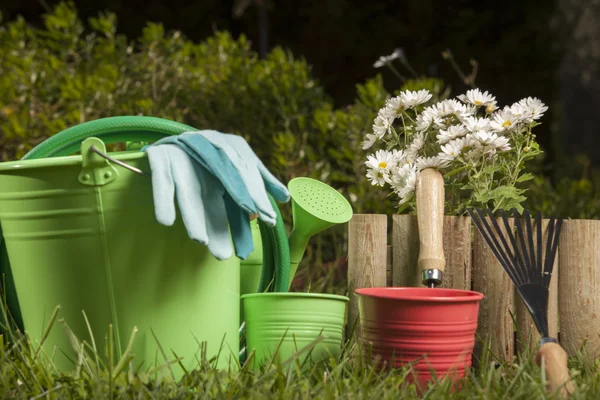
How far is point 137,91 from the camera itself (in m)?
3.93

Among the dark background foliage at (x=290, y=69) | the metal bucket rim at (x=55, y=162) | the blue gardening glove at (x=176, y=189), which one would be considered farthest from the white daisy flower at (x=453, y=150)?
the dark background foliage at (x=290, y=69)

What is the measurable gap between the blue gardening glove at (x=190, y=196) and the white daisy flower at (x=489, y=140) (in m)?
0.74

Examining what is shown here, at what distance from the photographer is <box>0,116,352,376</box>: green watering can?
1715 mm

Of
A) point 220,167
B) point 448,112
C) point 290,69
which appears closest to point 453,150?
point 448,112

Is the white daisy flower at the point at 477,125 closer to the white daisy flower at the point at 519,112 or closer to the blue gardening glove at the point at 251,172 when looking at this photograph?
the white daisy flower at the point at 519,112

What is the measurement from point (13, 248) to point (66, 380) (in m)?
0.40

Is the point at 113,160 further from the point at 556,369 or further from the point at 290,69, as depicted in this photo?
the point at 290,69

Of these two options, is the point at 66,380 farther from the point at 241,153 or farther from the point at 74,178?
the point at 241,153

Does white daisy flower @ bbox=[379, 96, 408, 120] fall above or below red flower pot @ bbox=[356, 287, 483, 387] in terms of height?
above

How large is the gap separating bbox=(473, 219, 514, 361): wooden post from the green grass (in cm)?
17

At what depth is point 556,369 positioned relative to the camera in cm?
155

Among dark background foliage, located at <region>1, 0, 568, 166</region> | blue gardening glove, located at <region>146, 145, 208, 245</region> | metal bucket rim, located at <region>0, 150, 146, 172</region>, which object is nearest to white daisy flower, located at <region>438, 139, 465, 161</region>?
blue gardening glove, located at <region>146, 145, 208, 245</region>

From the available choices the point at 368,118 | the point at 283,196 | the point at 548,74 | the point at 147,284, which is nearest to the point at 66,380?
the point at 147,284

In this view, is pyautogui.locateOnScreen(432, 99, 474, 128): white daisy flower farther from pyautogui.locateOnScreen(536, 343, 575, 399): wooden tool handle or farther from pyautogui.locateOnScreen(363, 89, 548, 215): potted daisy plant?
pyautogui.locateOnScreen(536, 343, 575, 399): wooden tool handle
